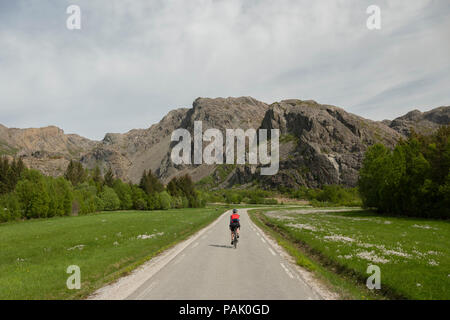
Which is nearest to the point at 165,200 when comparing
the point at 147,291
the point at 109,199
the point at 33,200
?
the point at 109,199

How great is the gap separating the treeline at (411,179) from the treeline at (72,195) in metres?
73.2

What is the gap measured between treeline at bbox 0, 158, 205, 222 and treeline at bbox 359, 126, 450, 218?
240 feet

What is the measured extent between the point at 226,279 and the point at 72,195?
278ft

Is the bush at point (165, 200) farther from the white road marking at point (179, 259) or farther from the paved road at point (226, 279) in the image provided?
the paved road at point (226, 279)

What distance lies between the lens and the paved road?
28.2ft

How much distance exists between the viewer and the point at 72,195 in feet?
267

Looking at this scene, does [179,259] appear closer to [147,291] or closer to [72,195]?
[147,291]

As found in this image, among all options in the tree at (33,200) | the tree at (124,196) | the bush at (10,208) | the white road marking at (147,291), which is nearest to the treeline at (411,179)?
the white road marking at (147,291)
